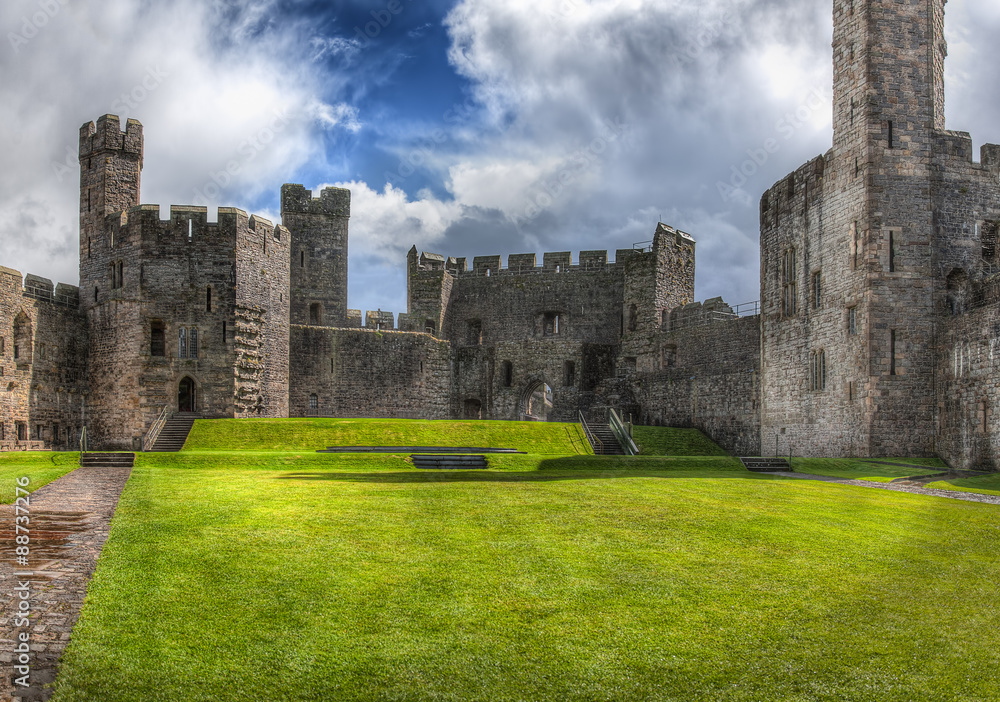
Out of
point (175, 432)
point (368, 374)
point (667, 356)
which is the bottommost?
point (175, 432)

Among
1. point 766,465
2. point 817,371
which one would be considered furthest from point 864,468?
point 817,371

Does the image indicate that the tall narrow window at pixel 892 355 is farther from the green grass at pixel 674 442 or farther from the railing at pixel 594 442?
the railing at pixel 594 442

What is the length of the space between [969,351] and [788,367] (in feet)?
23.7

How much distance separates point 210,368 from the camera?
108 ft

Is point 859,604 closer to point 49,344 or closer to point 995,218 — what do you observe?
point 995,218

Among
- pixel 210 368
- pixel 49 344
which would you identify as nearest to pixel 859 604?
pixel 210 368

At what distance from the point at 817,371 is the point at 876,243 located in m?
4.77

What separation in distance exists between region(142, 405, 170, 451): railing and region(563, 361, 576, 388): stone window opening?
59.8 ft

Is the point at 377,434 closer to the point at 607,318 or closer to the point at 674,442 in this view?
the point at 674,442

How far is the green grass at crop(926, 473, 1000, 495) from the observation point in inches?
671

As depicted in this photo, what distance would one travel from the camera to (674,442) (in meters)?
→ 32.5

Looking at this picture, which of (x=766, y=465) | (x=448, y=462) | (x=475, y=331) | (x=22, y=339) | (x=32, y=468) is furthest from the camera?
(x=475, y=331)

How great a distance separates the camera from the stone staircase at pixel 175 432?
→ 27797mm

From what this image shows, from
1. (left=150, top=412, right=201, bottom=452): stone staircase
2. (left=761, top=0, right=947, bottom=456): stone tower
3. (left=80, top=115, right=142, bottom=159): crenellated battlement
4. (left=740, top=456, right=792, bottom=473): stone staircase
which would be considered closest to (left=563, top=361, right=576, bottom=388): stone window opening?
(left=761, top=0, right=947, bottom=456): stone tower
